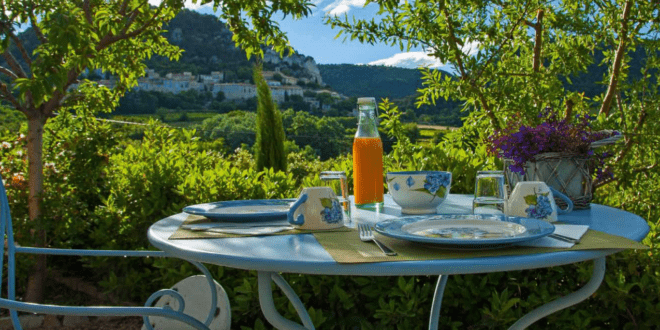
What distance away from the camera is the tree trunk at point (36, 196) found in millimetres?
2686

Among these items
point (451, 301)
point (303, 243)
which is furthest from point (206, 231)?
point (451, 301)

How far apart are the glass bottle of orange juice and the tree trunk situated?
1.93 meters

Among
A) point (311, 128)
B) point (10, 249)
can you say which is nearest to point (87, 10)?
point (10, 249)

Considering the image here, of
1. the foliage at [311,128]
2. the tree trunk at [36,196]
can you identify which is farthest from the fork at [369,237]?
the foliage at [311,128]

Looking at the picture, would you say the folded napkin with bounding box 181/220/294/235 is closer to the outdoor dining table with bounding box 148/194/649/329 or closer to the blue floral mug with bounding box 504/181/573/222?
the outdoor dining table with bounding box 148/194/649/329

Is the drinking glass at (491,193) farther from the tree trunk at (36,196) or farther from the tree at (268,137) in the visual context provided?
the tree at (268,137)

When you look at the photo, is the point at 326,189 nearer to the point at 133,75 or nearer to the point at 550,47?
the point at 550,47

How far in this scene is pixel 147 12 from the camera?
2.96 m

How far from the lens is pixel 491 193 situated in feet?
4.00

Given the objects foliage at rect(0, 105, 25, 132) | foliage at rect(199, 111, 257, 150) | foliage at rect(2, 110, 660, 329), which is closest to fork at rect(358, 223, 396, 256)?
foliage at rect(2, 110, 660, 329)

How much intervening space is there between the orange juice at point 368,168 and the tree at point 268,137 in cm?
790

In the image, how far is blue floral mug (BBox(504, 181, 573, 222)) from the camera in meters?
1.13

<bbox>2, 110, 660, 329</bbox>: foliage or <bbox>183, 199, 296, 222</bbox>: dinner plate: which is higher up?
<bbox>183, 199, 296, 222</bbox>: dinner plate

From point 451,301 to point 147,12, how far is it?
2130mm
